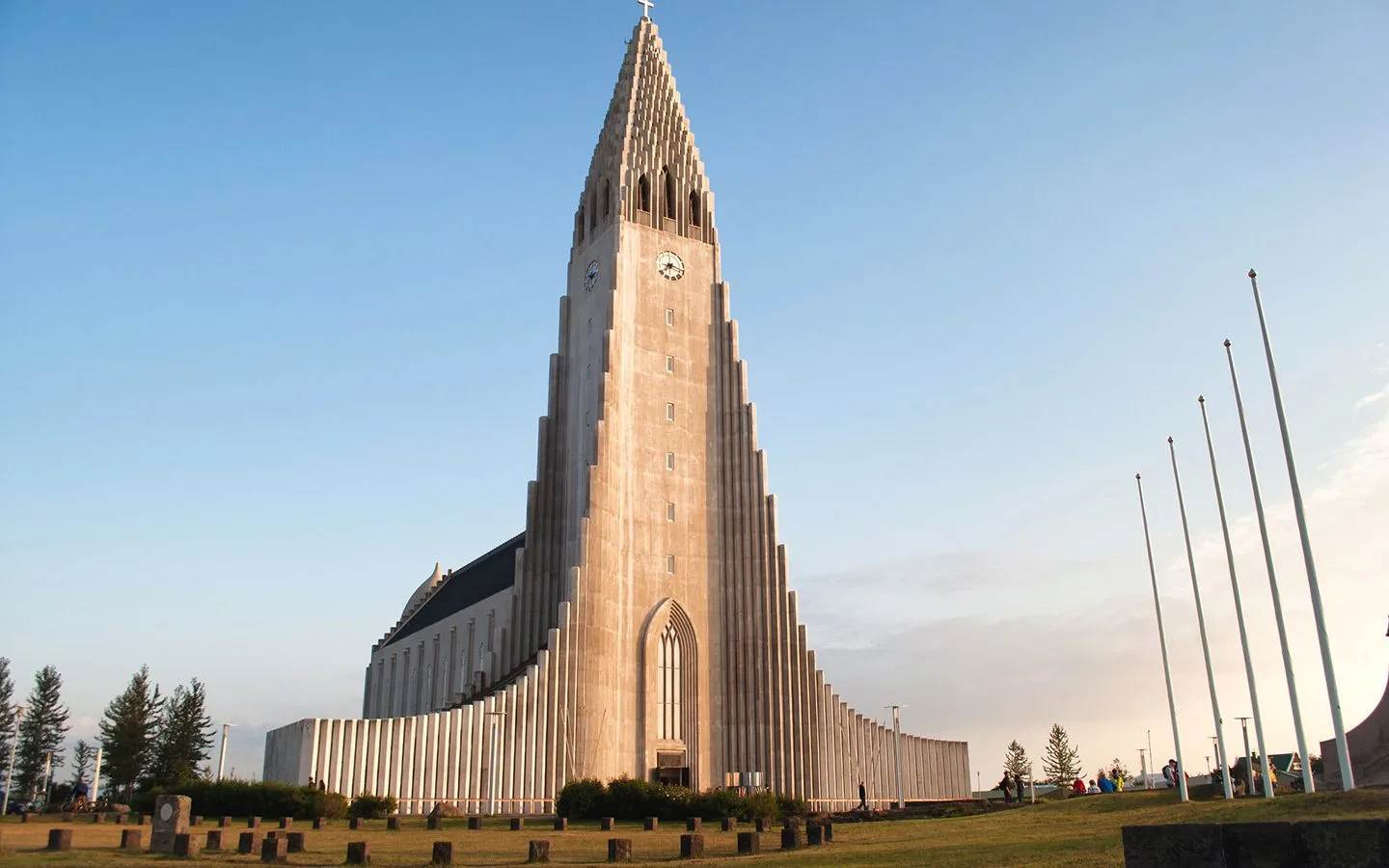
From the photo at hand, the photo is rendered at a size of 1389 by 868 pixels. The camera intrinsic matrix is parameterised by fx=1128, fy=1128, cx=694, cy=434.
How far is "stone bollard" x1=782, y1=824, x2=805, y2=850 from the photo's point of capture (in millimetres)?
24656

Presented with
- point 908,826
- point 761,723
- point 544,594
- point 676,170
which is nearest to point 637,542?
point 544,594

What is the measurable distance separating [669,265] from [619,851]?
44.2 m

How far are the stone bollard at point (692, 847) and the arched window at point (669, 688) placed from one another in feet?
106

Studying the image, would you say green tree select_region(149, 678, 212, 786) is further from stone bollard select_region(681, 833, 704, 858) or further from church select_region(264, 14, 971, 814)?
stone bollard select_region(681, 833, 704, 858)

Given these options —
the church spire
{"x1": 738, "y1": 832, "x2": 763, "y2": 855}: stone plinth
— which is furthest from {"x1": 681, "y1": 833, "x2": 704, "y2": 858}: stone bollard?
the church spire

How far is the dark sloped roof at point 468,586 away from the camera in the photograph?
229 feet

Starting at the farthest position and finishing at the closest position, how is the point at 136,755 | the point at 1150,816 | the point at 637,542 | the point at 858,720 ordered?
1. the point at 136,755
2. the point at 858,720
3. the point at 637,542
4. the point at 1150,816

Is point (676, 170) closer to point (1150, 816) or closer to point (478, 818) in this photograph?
point (478, 818)

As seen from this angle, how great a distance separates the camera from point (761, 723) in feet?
185

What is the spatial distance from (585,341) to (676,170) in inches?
466

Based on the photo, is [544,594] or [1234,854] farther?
[544,594]

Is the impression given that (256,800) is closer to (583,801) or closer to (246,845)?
(583,801)

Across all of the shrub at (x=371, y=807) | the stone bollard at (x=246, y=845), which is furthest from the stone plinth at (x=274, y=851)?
the shrub at (x=371, y=807)

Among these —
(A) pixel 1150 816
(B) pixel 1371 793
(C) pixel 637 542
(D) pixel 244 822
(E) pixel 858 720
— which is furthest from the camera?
(E) pixel 858 720
